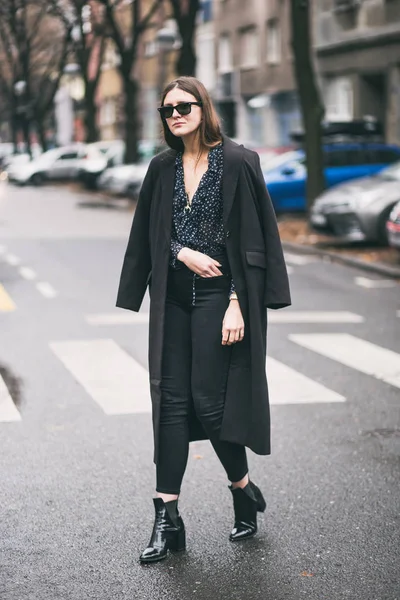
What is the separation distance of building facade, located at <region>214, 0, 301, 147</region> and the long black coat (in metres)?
38.7

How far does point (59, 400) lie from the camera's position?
303 inches

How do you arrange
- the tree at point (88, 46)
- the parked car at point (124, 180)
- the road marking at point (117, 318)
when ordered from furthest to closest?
1. the tree at point (88, 46)
2. the parked car at point (124, 180)
3. the road marking at point (117, 318)

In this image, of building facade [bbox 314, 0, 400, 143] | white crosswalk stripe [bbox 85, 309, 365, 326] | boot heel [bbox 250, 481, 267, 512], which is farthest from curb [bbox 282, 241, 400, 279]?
building facade [bbox 314, 0, 400, 143]

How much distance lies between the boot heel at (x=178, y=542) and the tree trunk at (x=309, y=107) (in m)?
17.0

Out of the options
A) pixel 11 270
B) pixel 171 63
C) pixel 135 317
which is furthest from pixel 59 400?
pixel 171 63

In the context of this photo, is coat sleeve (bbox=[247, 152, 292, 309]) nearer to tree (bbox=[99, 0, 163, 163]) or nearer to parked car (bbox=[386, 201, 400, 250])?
parked car (bbox=[386, 201, 400, 250])

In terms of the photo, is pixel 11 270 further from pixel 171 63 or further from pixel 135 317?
pixel 171 63

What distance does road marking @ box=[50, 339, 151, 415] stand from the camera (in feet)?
24.9

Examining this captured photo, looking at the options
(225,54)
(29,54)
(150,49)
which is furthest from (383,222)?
(150,49)

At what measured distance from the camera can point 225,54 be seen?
50969mm

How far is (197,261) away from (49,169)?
1726 inches

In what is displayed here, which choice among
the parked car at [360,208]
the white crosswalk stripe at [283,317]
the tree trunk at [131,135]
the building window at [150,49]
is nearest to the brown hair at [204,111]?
the white crosswalk stripe at [283,317]

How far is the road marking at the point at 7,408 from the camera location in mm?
7160

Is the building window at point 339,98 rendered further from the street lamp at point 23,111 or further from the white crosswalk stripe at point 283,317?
the white crosswalk stripe at point 283,317
